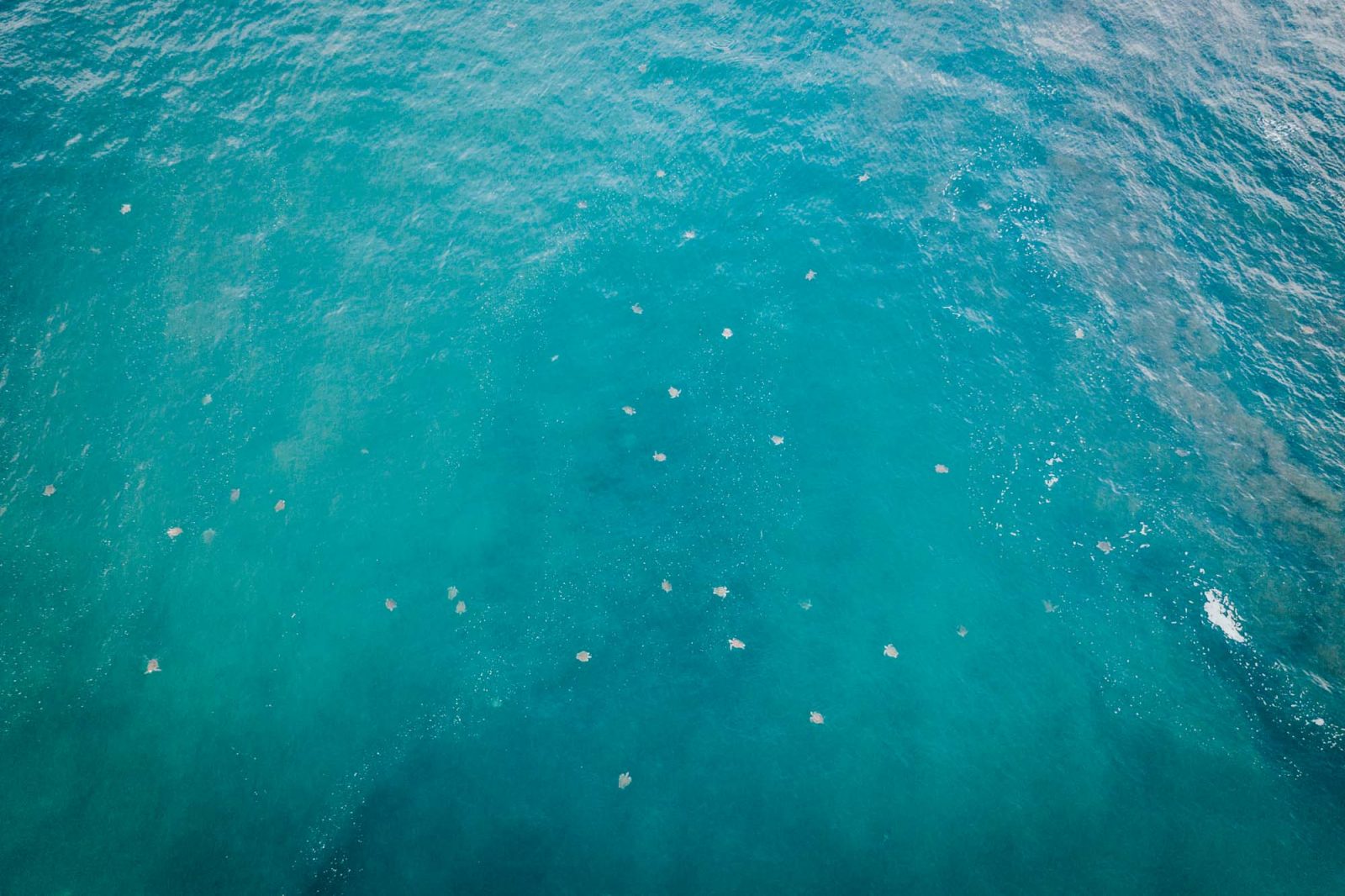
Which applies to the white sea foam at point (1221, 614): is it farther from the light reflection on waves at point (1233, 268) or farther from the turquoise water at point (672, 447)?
the light reflection on waves at point (1233, 268)

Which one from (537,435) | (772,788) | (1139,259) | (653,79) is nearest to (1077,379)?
(1139,259)

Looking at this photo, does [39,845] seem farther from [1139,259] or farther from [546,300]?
[1139,259]

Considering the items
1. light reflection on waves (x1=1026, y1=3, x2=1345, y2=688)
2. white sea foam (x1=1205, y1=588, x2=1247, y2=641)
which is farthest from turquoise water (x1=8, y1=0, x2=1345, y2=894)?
light reflection on waves (x1=1026, y1=3, x2=1345, y2=688)

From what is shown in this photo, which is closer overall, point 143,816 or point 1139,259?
point 143,816

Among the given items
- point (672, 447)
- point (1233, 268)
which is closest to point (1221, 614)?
point (1233, 268)

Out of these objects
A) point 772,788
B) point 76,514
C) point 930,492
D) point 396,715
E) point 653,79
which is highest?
point 653,79

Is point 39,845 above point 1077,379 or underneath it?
underneath

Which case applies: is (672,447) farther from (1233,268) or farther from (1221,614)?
(1233,268)

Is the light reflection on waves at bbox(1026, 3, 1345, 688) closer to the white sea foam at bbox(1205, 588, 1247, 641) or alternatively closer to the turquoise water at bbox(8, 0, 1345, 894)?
the turquoise water at bbox(8, 0, 1345, 894)
